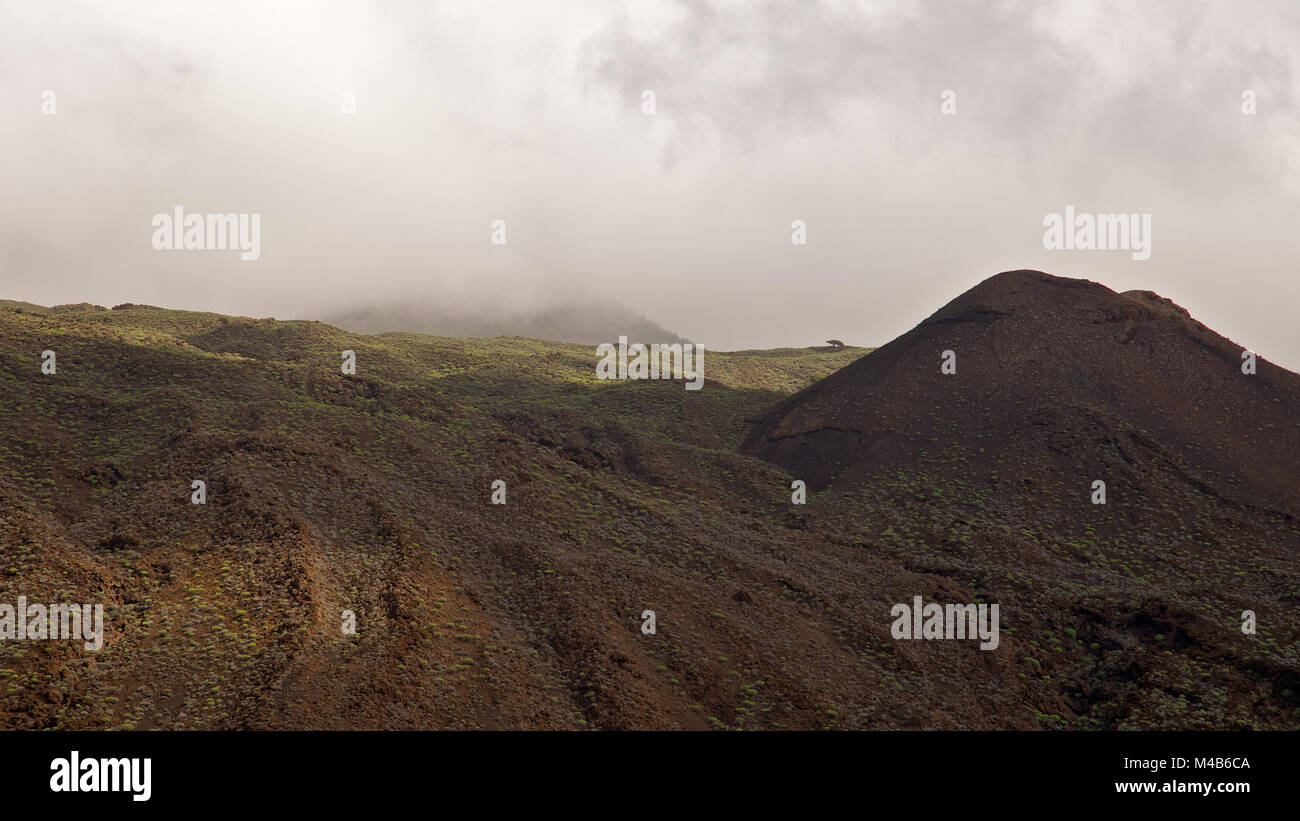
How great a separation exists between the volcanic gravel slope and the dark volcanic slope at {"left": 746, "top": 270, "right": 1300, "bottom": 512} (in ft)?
0.76

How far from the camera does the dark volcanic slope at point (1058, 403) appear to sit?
39.5 meters

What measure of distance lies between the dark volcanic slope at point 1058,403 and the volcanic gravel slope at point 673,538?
0.23 metres

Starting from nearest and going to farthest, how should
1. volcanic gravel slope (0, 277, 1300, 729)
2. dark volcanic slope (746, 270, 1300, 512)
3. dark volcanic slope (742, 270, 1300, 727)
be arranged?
volcanic gravel slope (0, 277, 1300, 729) → dark volcanic slope (742, 270, 1300, 727) → dark volcanic slope (746, 270, 1300, 512)

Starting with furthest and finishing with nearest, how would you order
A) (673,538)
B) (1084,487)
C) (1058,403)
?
(1058,403)
(1084,487)
(673,538)

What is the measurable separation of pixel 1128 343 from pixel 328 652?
161 ft

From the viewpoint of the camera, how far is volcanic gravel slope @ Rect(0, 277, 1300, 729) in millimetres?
19906

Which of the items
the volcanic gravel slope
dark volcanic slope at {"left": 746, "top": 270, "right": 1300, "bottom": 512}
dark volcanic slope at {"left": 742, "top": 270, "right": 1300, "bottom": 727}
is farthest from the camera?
dark volcanic slope at {"left": 746, "top": 270, "right": 1300, "bottom": 512}

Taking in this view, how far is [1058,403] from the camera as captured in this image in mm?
44125

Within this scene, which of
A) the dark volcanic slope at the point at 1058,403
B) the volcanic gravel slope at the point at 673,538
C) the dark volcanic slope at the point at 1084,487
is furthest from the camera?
the dark volcanic slope at the point at 1058,403

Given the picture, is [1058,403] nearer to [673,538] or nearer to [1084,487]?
[1084,487]

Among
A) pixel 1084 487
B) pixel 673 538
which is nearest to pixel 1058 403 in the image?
pixel 1084 487

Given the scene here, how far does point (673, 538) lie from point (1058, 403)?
988 inches

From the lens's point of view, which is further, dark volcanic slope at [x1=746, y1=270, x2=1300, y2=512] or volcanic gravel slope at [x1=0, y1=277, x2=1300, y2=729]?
dark volcanic slope at [x1=746, y1=270, x2=1300, y2=512]
